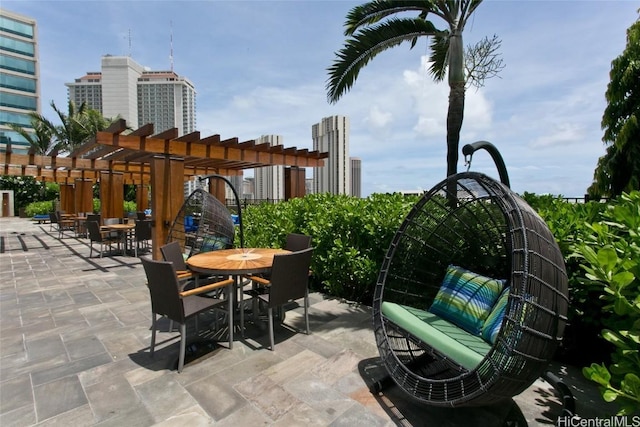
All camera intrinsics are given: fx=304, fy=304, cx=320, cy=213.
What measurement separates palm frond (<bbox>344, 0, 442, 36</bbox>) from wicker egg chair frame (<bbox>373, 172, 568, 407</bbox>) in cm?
358

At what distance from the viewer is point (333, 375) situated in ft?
8.15

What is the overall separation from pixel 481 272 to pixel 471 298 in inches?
29.5

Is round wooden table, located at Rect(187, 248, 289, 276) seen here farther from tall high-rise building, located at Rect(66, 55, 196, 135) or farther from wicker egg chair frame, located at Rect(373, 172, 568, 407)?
tall high-rise building, located at Rect(66, 55, 196, 135)

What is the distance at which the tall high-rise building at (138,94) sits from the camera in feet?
112

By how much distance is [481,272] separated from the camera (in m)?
3.08

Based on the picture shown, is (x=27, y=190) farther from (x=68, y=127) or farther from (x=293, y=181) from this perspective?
(x=293, y=181)

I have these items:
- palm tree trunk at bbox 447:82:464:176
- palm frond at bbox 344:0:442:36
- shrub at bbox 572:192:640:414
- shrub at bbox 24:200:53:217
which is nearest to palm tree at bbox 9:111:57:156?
shrub at bbox 24:200:53:217

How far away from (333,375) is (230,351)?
3.44 feet

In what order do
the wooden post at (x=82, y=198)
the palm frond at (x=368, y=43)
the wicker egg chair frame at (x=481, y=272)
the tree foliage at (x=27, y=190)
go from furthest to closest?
the tree foliage at (x=27, y=190), the wooden post at (x=82, y=198), the palm frond at (x=368, y=43), the wicker egg chair frame at (x=481, y=272)

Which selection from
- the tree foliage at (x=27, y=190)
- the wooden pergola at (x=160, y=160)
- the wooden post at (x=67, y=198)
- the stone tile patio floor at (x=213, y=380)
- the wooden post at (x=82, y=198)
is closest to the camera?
the stone tile patio floor at (x=213, y=380)

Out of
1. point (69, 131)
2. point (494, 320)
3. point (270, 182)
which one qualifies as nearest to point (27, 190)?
point (69, 131)

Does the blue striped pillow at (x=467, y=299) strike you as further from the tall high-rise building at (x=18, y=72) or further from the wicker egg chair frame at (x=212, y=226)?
the tall high-rise building at (x=18, y=72)

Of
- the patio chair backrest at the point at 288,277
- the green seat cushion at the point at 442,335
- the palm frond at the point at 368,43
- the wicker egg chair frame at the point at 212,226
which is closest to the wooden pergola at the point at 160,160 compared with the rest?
the wicker egg chair frame at the point at 212,226

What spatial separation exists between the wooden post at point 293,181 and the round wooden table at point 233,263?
509 cm
